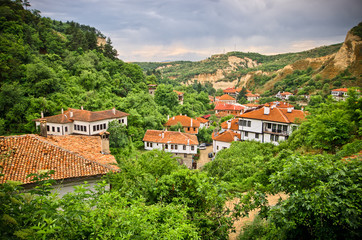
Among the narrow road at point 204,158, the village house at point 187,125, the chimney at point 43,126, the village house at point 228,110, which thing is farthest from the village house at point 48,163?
the village house at point 228,110

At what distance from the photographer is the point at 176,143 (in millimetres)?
31516

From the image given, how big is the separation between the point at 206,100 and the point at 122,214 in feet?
230

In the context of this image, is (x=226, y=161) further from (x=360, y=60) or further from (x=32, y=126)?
(x=360, y=60)

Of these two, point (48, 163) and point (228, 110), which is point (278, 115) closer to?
point (48, 163)

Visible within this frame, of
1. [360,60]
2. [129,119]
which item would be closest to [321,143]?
[129,119]

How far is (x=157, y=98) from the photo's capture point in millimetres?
52750

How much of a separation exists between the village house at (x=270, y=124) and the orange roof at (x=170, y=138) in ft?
25.7

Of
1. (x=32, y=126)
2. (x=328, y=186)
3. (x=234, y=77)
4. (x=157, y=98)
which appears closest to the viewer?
(x=328, y=186)

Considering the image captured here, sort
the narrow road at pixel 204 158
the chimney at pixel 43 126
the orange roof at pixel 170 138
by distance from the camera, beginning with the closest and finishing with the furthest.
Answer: the chimney at pixel 43 126 < the narrow road at pixel 204 158 < the orange roof at pixel 170 138

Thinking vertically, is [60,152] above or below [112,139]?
above

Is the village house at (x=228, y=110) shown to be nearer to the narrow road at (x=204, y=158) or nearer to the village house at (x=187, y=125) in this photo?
the village house at (x=187, y=125)

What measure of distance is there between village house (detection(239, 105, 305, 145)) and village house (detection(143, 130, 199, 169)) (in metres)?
7.86

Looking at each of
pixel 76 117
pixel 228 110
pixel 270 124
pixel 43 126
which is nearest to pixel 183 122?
pixel 270 124

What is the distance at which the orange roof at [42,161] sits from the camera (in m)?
8.52
